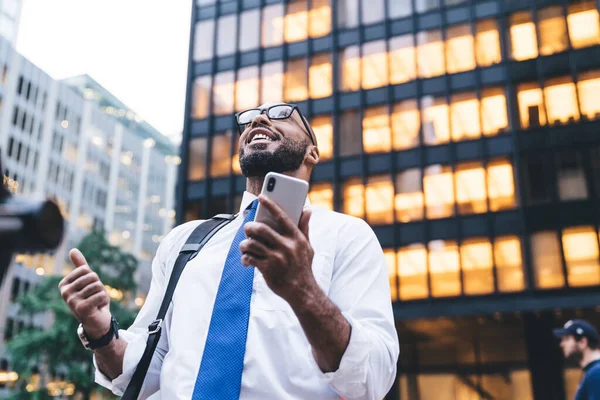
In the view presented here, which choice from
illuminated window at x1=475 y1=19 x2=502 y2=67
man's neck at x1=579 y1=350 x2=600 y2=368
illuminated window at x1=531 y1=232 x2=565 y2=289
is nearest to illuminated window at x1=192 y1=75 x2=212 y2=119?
illuminated window at x1=475 y1=19 x2=502 y2=67

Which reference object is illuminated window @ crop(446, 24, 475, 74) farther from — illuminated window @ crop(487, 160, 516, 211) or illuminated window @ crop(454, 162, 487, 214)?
illuminated window @ crop(487, 160, 516, 211)

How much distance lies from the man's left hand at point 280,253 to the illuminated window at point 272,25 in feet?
111

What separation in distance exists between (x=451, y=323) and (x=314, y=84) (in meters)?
15.0

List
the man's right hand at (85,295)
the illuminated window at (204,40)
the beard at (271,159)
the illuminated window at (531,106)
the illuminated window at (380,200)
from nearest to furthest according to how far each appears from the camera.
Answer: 1. the man's right hand at (85,295)
2. the beard at (271,159)
3. the illuminated window at (531,106)
4. the illuminated window at (380,200)
5. the illuminated window at (204,40)

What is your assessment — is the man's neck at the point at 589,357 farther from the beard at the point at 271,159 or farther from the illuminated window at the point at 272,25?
the illuminated window at the point at 272,25

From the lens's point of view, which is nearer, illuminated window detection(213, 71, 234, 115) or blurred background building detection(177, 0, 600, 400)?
blurred background building detection(177, 0, 600, 400)

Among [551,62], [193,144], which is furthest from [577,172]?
[193,144]

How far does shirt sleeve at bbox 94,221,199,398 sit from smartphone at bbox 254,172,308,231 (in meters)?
1.19

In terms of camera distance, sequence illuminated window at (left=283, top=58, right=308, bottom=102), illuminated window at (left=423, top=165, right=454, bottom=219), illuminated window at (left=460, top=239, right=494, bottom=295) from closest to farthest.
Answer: illuminated window at (left=460, top=239, right=494, bottom=295) → illuminated window at (left=423, top=165, right=454, bottom=219) → illuminated window at (left=283, top=58, right=308, bottom=102)

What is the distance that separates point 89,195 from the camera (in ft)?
220

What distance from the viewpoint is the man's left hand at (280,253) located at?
5.05ft

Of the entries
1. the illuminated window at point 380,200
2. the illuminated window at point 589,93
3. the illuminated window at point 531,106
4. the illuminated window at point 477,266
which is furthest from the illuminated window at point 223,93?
the illuminated window at point 589,93

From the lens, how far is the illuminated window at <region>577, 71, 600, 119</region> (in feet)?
85.9

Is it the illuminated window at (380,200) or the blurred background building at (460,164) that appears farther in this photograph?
the illuminated window at (380,200)
